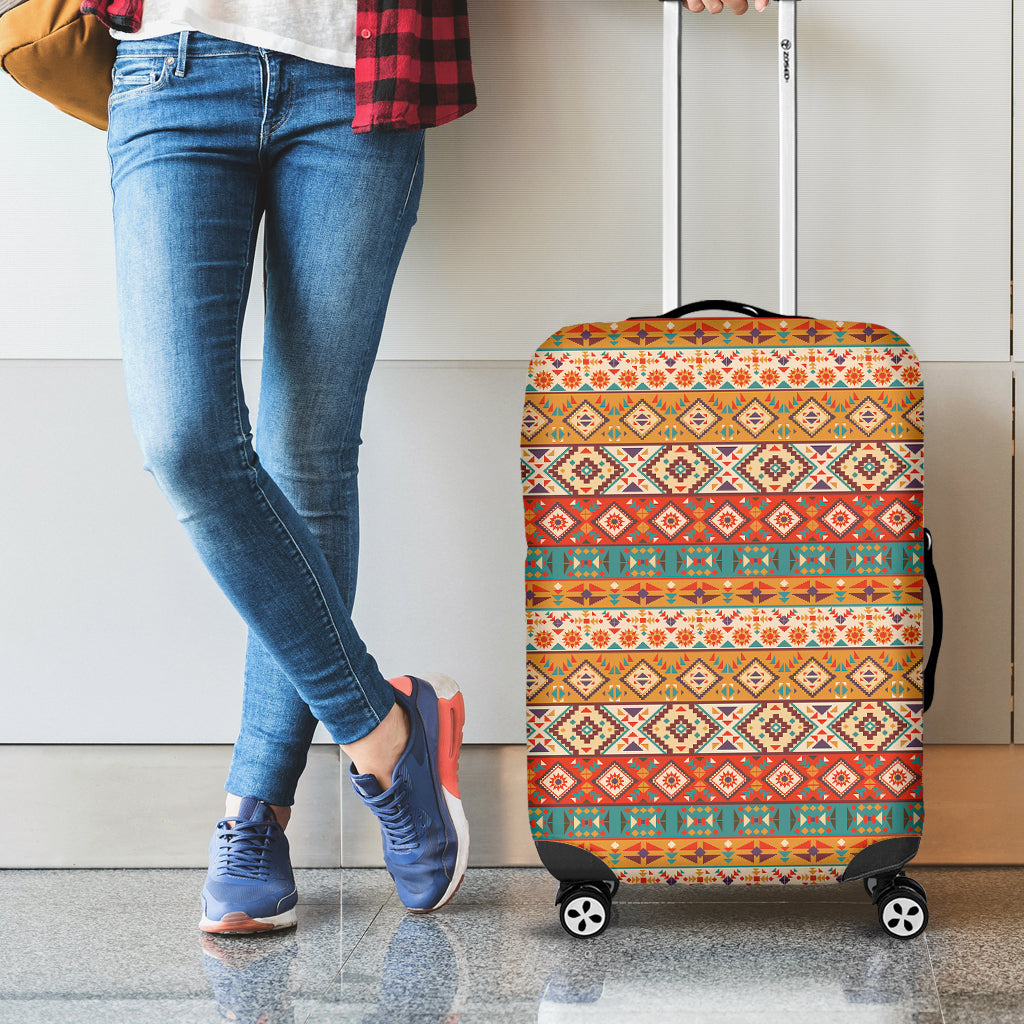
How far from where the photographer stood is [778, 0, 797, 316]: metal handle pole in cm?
120

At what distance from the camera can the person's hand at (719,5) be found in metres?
1.19

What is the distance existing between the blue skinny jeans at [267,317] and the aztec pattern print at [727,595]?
0.70 feet

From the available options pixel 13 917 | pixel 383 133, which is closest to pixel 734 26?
pixel 383 133

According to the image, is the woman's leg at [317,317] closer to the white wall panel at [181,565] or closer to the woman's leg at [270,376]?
the woman's leg at [270,376]

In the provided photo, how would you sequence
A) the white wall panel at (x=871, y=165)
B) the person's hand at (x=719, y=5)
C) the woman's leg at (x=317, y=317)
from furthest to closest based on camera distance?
1. the white wall panel at (x=871, y=165)
2. the person's hand at (x=719, y=5)
3. the woman's leg at (x=317, y=317)

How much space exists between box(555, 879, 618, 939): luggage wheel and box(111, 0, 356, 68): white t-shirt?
2.80 ft

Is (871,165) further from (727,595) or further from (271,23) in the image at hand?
(271,23)

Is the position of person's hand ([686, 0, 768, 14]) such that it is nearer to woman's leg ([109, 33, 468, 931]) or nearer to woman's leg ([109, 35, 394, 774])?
woman's leg ([109, 33, 468, 931])

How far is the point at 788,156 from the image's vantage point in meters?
1.21

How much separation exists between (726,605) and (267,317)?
0.56 meters

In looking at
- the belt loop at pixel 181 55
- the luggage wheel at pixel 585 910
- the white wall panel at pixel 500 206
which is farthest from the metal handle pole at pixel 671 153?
the luggage wheel at pixel 585 910

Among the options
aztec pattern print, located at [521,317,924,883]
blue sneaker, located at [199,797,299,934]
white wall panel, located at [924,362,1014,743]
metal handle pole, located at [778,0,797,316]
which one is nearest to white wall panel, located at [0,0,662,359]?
metal handle pole, located at [778,0,797,316]

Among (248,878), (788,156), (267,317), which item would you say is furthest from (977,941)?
(267,317)

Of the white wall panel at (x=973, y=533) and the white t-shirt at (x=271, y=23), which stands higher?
the white t-shirt at (x=271, y=23)
